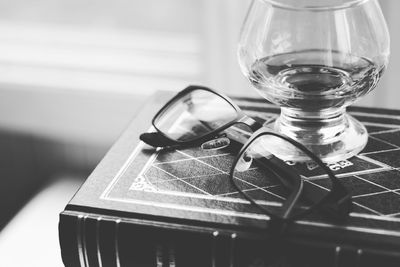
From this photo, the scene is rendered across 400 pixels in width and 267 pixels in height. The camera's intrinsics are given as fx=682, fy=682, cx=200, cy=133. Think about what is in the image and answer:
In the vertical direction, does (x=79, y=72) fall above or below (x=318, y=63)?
below

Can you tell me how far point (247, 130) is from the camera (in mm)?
551

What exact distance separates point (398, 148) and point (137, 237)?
218 mm

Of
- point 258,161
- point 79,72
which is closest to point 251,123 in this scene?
A: point 258,161

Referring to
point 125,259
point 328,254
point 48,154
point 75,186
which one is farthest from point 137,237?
point 48,154

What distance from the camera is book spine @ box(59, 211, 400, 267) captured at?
42cm

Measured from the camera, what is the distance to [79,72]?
1.07 meters

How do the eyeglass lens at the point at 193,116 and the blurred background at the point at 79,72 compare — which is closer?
the eyeglass lens at the point at 193,116

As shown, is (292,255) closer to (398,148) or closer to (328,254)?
(328,254)

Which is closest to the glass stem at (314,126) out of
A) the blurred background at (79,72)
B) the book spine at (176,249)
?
the book spine at (176,249)

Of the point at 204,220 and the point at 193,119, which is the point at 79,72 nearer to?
the point at 193,119

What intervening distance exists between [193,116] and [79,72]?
1.71 feet

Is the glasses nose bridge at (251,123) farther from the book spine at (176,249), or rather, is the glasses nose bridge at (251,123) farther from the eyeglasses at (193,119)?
the book spine at (176,249)

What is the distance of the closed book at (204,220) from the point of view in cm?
42

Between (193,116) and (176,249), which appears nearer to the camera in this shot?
(176,249)
